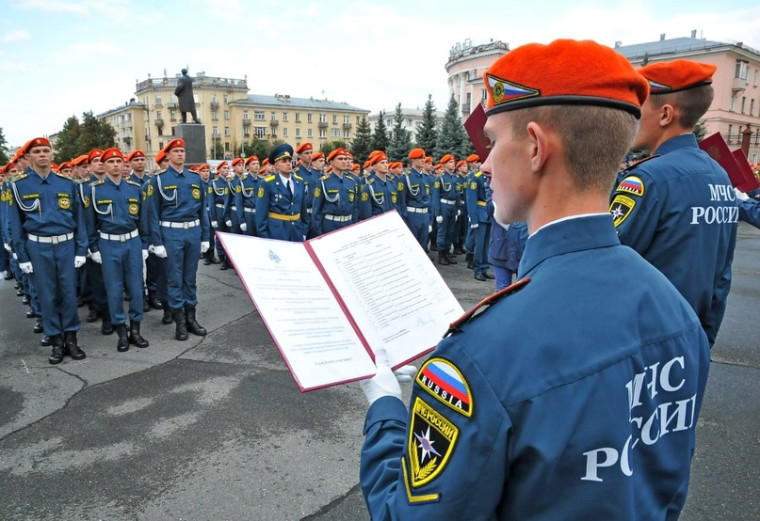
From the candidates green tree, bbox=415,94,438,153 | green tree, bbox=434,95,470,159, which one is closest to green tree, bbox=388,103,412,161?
green tree, bbox=415,94,438,153

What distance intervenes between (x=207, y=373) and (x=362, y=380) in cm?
403

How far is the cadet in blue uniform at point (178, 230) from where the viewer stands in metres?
6.31

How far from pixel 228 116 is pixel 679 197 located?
324 feet

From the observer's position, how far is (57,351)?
553 cm

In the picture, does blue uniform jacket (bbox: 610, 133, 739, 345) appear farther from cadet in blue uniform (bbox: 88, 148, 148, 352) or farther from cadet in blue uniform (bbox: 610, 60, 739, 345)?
cadet in blue uniform (bbox: 88, 148, 148, 352)

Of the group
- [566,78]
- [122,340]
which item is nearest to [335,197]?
[122,340]

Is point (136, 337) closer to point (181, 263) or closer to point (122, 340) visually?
point (122, 340)

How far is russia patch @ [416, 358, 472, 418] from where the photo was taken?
32.4 inches

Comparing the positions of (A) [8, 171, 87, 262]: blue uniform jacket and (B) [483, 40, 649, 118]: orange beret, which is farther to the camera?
(A) [8, 171, 87, 262]: blue uniform jacket

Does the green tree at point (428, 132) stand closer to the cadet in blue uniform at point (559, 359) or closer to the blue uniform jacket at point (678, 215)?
the blue uniform jacket at point (678, 215)

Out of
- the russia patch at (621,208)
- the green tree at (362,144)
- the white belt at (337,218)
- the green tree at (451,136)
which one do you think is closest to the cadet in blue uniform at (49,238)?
the white belt at (337,218)

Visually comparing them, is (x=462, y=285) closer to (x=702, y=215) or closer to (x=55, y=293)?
(x=55, y=293)

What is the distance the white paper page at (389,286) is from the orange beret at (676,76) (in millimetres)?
1354

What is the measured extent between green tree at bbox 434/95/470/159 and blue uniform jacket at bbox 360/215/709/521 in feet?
121
